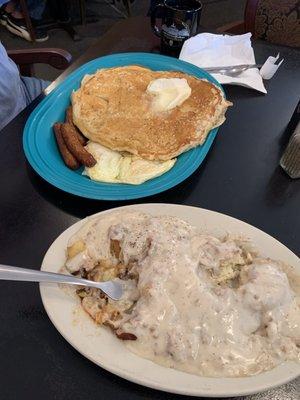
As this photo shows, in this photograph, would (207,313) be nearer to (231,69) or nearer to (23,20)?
(231,69)

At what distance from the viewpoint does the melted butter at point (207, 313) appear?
698 millimetres

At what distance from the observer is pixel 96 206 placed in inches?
40.4

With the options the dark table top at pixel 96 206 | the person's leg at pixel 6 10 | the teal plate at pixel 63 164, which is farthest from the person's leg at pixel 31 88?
the person's leg at pixel 6 10

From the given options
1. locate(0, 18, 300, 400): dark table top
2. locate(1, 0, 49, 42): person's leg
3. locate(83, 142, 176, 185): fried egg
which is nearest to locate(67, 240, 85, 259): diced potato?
locate(0, 18, 300, 400): dark table top

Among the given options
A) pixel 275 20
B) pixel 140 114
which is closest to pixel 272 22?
pixel 275 20

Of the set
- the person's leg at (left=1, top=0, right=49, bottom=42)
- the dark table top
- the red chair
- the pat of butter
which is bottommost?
the person's leg at (left=1, top=0, right=49, bottom=42)

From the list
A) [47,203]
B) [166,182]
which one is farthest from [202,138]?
[47,203]

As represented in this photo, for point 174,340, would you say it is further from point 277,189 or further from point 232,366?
point 277,189

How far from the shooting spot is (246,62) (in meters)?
1.47

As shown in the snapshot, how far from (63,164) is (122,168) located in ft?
0.56

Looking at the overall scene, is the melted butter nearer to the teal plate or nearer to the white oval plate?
the white oval plate

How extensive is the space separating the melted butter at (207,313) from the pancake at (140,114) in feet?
1.29

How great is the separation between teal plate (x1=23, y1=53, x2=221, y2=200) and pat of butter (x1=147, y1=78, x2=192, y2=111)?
0.14 metres

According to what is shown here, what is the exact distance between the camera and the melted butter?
27.5 inches
